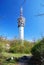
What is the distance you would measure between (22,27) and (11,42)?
50.4 ft

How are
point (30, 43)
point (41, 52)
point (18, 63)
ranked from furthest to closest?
point (30, 43) < point (18, 63) < point (41, 52)

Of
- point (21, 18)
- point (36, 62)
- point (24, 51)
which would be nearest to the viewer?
point (36, 62)

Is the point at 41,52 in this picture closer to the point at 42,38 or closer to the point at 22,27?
the point at 42,38

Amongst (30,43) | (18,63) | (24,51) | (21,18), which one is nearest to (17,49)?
(24,51)

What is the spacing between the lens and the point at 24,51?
19.3 meters

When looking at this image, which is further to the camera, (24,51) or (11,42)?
(11,42)

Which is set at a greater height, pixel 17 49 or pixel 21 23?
pixel 21 23

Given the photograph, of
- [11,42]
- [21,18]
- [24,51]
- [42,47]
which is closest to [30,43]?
[11,42]

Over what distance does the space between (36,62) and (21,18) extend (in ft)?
84.9

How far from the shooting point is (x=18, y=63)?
12.7 metres

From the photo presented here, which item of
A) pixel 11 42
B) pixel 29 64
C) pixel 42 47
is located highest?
pixel 11 42

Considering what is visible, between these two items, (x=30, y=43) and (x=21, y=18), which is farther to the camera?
(x=21, y=18)

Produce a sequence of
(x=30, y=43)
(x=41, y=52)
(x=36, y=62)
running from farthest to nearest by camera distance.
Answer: (x=30, y=43)
(x=36, y=62)
(x=41, y=52)

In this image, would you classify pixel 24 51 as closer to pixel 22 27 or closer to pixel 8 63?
pixel 8 63
